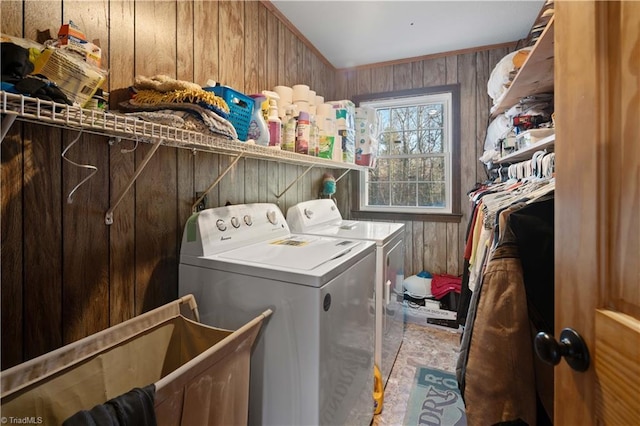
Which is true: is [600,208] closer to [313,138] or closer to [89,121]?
[89,121]

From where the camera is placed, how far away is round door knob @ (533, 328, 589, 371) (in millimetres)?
535

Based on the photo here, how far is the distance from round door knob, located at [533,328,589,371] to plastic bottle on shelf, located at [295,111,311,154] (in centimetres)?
151

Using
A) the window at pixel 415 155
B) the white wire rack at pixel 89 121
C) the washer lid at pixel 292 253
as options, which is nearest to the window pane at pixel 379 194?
the window at pixel 415 155

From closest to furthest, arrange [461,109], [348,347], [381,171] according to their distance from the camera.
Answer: [348,347], [461,109], [381,171]

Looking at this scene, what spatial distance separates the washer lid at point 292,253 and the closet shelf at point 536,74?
3.78ft

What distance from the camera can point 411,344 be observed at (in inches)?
101

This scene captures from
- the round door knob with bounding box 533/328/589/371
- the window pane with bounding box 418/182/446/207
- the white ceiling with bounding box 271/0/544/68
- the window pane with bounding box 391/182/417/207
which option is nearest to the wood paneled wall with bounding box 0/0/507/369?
the white ceiling with bounding box 271/0/544/68

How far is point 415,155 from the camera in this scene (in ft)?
10.5

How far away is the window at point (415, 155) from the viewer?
3.01 meters

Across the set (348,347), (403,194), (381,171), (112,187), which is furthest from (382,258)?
(381,171)

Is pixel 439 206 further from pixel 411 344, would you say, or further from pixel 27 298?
pixel 27 298

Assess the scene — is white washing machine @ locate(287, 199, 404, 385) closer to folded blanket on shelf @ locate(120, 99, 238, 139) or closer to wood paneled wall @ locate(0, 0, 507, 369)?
wood paneled wall @ locate(0, 0, 507, 369)

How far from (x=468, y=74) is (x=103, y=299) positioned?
10.7 ft

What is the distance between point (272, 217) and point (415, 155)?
2007 millimetres
